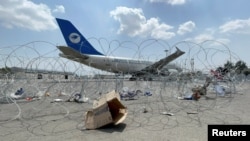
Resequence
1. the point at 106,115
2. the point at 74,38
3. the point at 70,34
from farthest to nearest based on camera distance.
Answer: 1. the point at 74,38
2. the point at 70,34
3. the point at 106,115

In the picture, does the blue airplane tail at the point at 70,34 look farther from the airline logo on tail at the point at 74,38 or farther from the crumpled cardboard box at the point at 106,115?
the crumpled cardboard box at the point at 106,115

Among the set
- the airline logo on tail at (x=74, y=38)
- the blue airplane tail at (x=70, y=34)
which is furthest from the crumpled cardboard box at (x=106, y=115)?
the airline logo on tail at (x=74, y=38)

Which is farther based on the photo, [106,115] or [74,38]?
[74,38]

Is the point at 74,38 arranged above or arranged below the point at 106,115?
above

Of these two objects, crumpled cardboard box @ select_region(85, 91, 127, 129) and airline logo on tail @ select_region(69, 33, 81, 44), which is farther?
airline logo on tail @ select_region(69, 33, 81, 44)

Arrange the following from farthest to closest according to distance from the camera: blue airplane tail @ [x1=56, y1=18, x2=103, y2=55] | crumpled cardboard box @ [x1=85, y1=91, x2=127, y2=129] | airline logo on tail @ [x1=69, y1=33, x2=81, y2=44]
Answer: airline logo on tail @ [x1=69, y1=33, x2=81, y2=44]
blue airplane tail @ [x1=56, y1=18, x2=103, y2=55]
crumpled cardboard box @ [x1=85, y1=91, x2=127, y2=129]

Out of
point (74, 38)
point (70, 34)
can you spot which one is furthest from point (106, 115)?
point (74, 38)

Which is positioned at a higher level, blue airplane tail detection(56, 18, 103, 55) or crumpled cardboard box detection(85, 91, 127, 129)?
blue airplane tail detection(56, 18, 103, 55)

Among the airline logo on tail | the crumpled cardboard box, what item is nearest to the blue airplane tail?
the airline logo on tail

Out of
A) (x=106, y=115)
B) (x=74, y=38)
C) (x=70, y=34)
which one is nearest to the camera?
(x=106, y=115)


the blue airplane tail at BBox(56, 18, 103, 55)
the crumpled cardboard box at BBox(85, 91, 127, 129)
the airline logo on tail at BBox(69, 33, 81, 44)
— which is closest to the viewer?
the crumpled cardboard box at BBox(85, 91, 127, 129)

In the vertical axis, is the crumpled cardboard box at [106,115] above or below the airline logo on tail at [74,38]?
below

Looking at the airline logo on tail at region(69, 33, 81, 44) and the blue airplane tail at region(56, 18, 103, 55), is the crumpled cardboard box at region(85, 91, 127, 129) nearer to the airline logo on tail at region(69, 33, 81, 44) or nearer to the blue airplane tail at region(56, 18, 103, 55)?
the blue airplane tail at region(56, 18, 103, 55)

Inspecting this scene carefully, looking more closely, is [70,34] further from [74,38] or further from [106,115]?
[106,115]
